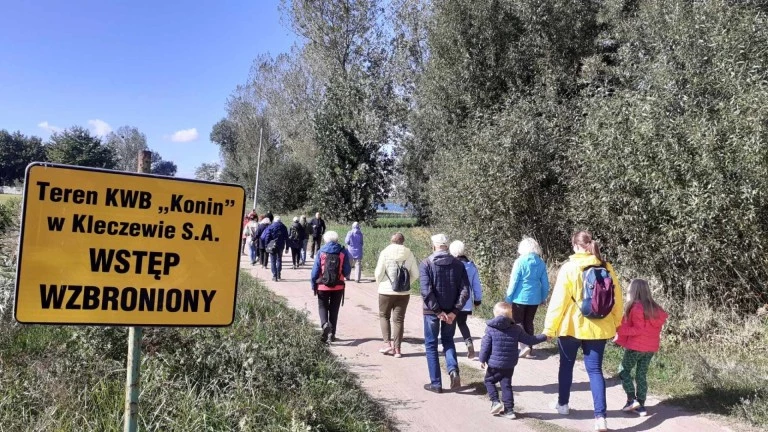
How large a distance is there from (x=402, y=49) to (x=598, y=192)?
1857 centimetres

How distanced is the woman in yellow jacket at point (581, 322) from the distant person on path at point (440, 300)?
1.13 metres

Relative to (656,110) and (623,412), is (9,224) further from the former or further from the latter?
(656,110)

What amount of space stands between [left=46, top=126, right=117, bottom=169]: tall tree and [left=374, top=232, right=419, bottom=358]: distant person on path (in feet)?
155

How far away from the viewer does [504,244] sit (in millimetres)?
12312

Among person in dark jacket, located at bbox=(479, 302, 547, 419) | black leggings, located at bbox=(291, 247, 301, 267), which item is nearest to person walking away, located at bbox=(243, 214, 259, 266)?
black leggings, located at bbox=(291, 247, 301, 267)

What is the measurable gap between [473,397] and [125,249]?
4479mm

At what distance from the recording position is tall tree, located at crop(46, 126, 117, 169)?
157 ft

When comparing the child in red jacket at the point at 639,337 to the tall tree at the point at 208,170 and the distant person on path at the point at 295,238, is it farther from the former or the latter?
the tall tree at the point at 208,170

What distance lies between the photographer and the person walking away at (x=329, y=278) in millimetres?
7594

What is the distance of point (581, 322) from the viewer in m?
5.04

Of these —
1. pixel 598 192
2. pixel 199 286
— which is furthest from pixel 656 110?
pixel 199 286

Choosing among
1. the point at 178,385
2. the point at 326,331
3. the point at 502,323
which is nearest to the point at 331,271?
the point at 326,331

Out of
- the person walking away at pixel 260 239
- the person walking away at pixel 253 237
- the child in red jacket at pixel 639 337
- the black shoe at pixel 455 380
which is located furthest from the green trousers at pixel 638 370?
the person walking away at pixel 253 237

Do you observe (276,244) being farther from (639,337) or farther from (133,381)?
(133,381)
